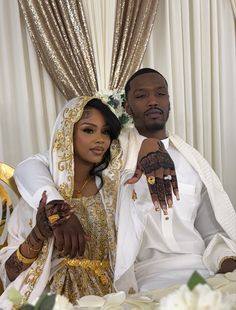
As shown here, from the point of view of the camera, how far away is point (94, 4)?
2.83 meters

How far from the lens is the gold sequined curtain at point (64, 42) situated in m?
2.69

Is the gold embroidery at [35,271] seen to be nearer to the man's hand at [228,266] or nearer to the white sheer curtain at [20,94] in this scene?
the man's hand at [228,266]

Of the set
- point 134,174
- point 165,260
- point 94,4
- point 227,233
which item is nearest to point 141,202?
point 134,174

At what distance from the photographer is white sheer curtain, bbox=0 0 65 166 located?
108 inches

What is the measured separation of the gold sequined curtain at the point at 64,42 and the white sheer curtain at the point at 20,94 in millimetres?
95

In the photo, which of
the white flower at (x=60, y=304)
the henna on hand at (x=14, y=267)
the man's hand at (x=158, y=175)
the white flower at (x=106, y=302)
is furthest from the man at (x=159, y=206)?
the white flower at (x=60, y=304)

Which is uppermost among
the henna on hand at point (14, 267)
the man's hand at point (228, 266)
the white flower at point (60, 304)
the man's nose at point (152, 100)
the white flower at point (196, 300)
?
the man's nose at point (152, 100)

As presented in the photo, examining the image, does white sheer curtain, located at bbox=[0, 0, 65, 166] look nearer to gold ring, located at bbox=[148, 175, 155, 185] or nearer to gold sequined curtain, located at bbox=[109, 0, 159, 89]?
gold sequined curtain, located at bbox=[109, 0, 159, 89]

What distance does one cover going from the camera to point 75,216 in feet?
5.11

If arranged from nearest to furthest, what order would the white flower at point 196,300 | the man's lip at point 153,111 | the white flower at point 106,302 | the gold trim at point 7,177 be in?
the white flower at point 196,300 → the white flower at point 106,302 → the man's lip at point 153,111 → the gold trim at point 7,177

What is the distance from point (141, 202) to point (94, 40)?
4.75 ft

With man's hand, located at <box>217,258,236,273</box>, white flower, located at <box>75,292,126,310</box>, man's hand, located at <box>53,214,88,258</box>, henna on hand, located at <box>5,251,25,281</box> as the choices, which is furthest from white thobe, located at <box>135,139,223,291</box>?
white flower, located at <box>75,292,126,310</box>

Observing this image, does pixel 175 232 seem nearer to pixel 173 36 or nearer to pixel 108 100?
pixel 108 100

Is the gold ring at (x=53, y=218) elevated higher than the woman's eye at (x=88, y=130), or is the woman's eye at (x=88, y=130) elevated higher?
the woman's eye at (x=88, y=130)
